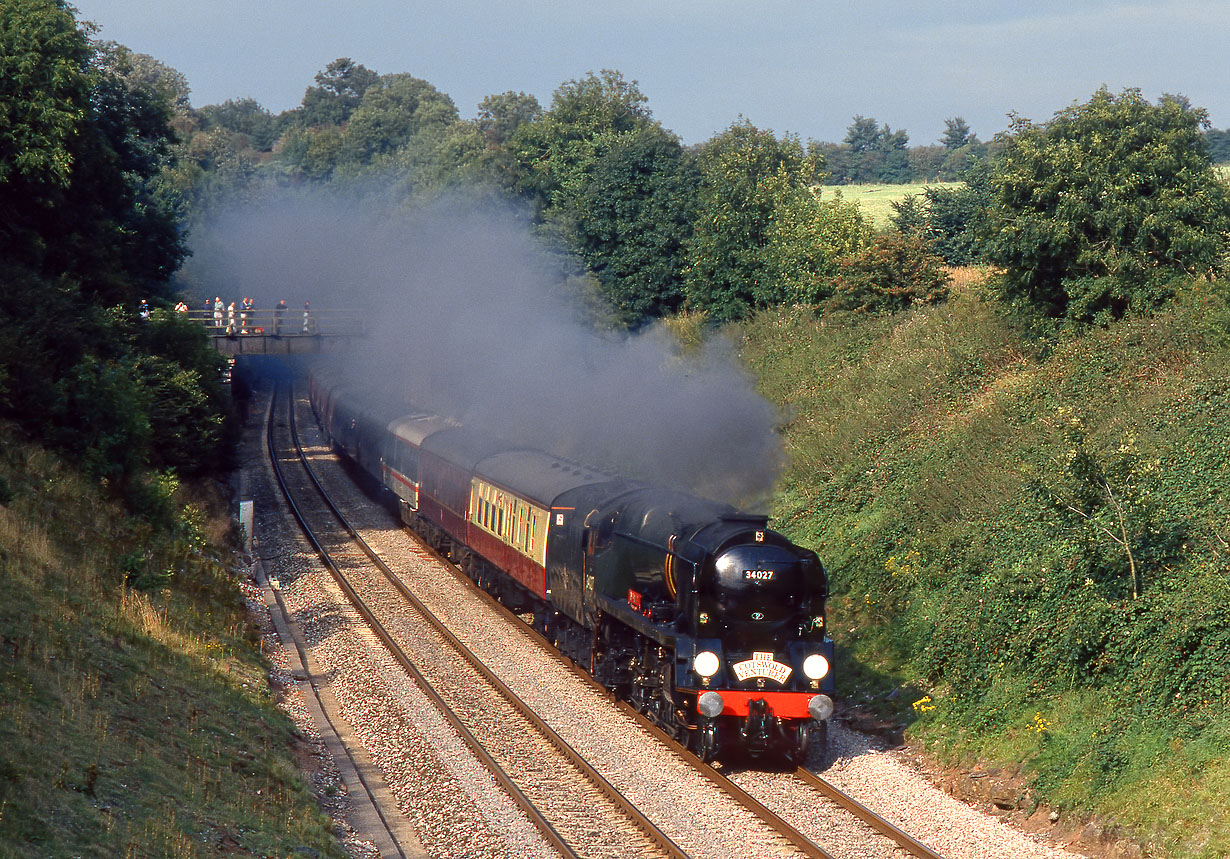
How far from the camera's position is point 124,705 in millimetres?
14188

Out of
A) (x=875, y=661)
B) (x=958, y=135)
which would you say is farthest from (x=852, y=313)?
(x=958, y=135)

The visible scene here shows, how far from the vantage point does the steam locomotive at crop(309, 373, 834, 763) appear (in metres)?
14.8

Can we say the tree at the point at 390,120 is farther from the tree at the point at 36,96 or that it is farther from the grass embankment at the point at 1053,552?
the grass embankment at the point at 1053,552

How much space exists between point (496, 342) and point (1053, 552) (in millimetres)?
32500

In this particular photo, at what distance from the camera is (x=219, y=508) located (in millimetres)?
35281

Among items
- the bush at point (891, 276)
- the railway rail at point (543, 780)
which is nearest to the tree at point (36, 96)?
the railway rail at point (543, 780)

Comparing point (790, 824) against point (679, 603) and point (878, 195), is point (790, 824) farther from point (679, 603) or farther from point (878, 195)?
point (878, 195)

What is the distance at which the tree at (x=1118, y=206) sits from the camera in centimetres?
2477

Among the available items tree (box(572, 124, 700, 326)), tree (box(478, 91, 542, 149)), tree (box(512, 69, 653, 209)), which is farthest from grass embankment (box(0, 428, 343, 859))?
tree (box(478, 91, 542, 149))

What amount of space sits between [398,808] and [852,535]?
1322 cm

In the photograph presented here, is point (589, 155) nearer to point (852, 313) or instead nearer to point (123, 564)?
point (852, 313)

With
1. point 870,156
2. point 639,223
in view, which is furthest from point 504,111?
point 639,223

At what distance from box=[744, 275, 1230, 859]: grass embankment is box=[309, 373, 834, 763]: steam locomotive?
2656 millimetres

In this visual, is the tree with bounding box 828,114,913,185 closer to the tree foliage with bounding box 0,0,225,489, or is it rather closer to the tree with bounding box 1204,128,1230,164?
the tree with bounding box 1204,128,1230,164
